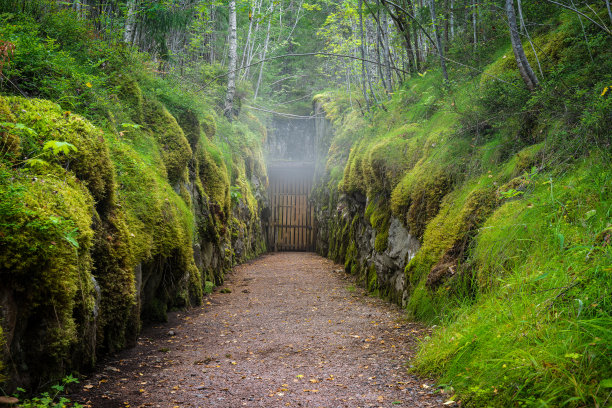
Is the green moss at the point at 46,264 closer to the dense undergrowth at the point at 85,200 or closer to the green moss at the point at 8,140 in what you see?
the dense undergrowth at the point at 85,200

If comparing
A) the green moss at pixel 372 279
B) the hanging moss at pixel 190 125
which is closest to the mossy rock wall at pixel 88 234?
the hanging moss at pixel 190 125

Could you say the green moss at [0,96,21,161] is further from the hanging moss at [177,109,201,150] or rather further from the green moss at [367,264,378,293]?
the green moss at [367,264,378,293]

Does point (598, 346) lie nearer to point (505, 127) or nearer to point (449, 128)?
point (505, 127)

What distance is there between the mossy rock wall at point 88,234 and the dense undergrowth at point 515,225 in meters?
2.59

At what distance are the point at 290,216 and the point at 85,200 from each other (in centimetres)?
1375

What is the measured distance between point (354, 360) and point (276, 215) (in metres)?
13.3

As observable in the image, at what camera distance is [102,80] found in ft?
14.7

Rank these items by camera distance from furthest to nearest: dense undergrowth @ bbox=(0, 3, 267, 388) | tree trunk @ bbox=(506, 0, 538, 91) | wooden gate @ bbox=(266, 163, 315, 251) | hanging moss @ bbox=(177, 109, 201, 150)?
wooden gate @ bbox=(266, 163, 315, 251) < hanging moss @ bbox=(177, 109, 201, 150) < tree trunk @ bbox=(506, 0, 538, 91) < dense undergrowth @ bbox=(0, 3, 267, 388)

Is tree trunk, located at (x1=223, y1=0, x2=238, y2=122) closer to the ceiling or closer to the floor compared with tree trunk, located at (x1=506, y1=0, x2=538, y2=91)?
closer to the ceiling

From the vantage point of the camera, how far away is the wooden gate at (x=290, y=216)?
54.2ft

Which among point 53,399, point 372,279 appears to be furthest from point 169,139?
point 53,399

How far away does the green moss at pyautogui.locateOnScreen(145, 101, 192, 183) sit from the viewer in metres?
5.86

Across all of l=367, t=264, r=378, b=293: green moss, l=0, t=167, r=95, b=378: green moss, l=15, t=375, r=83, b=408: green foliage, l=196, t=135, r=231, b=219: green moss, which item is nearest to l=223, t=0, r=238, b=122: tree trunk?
l=196, t=135, r=231, b=219: green moss

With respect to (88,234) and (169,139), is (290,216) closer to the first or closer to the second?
(169,139)
